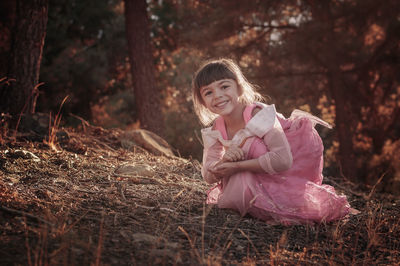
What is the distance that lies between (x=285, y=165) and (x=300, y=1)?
709 centimetres

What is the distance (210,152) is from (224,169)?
11.0 inches

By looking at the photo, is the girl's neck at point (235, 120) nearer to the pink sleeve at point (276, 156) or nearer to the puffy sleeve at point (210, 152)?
the puffy sleeve at point (210, 152)

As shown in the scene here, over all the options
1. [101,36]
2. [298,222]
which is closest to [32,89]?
[298,222]

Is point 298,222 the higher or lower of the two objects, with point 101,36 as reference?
lower

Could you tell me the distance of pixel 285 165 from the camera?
2.39 meters

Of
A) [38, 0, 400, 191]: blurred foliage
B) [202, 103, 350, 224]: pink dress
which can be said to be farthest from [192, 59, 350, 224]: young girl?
[38, 0, 400, 191]: blurred foliage

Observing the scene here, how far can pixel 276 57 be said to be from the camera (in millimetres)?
8703

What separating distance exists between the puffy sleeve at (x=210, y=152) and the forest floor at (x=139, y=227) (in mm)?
230

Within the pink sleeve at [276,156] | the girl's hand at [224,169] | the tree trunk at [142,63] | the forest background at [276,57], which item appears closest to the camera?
the pink sleeve at [276,156]

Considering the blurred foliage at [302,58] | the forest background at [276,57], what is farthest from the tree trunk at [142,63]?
the blurred foliage at [302,58]

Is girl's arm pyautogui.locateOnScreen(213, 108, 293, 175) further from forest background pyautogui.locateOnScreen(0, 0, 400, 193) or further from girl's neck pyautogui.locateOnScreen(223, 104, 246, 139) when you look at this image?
forest background pyautogui.locateOnScreen(0, 0, 400, 193)

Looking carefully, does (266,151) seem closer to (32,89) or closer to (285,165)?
(285,165)

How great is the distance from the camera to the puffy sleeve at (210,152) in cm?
271

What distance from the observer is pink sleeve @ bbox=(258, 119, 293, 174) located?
7.82 feet
